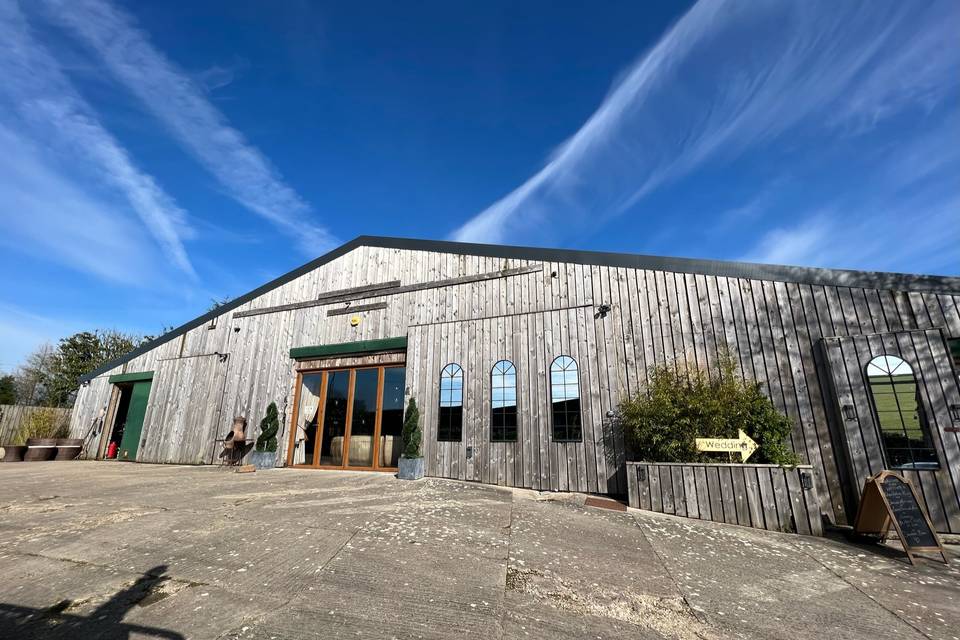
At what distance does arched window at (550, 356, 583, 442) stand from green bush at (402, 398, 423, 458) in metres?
2.54

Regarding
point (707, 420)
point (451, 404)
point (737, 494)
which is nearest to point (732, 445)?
point (707, 420)

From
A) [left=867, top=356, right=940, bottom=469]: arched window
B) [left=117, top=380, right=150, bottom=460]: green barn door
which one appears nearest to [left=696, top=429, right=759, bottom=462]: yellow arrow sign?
[left=867, top=356, right=940, bottom=469]: arched window

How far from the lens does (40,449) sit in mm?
11211

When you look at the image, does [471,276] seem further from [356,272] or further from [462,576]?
[462,576]

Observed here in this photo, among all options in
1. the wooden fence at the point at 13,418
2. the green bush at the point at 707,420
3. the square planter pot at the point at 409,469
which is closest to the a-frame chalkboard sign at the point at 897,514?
the green bush at the point at 707,420

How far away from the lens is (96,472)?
8281 millimetres

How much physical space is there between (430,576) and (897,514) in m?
4.64

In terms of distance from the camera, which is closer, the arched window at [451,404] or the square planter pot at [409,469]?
the square planter pot at [409,469]

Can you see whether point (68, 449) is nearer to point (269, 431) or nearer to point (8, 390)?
point (269, 431)

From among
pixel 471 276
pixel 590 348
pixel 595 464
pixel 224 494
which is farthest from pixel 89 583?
pixel 471 276

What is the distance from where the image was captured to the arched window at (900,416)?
4.78 metres

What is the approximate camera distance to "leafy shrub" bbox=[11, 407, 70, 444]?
12727 millimetres

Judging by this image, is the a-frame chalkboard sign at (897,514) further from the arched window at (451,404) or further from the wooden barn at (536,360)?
the arched window at (451,404)

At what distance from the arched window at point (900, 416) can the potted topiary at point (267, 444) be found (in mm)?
10612
